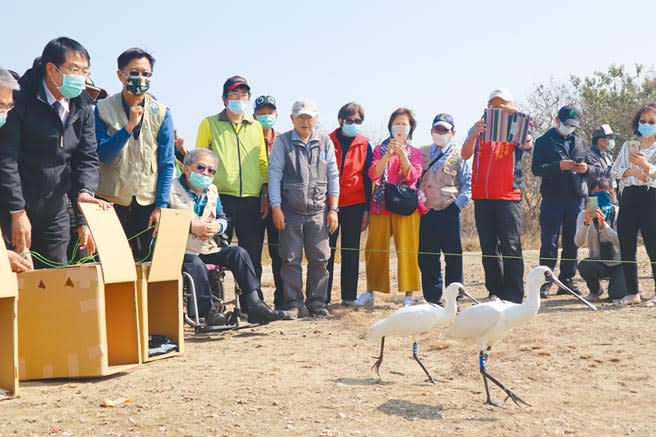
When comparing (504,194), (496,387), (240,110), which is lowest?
(496,387)

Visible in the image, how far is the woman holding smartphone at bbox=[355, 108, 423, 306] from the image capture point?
30.5 feet

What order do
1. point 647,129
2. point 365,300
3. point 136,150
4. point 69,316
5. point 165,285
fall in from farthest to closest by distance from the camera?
point 365,300, point 647,129, point 136,150, point 165,285, point 69,316

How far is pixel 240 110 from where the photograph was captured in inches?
343

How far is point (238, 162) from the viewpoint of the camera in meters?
8.66

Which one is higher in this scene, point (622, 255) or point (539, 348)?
point (622, 255)

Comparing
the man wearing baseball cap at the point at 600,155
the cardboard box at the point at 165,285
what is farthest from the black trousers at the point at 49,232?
the man wearing baseball cap at the point at 600,155

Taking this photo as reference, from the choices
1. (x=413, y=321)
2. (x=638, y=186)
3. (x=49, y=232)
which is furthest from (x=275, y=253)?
(x=638, y=186)

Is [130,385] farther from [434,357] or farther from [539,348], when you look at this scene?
[539,348]

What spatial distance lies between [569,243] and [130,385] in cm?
595

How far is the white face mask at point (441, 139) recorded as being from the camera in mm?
9453

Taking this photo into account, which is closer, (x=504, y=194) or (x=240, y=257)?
(x=240, y=257)

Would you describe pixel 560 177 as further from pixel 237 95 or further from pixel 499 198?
pixel 237 95

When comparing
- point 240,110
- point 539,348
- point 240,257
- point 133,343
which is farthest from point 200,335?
point 539,348

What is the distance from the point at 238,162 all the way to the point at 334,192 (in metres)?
1.01
